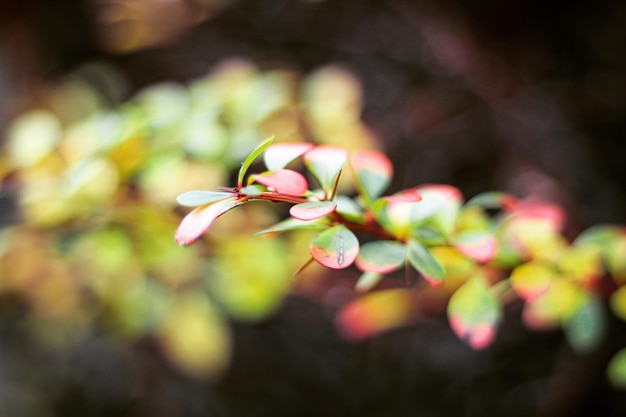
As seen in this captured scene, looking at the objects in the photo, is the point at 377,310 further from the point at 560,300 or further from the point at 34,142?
the point at 34,142

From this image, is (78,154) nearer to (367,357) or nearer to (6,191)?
(6,191)

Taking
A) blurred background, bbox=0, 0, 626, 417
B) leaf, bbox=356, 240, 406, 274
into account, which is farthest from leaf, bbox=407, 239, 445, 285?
blurred background, bbox=0, 0, 626, 417

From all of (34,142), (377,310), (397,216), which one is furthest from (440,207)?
(34,142)

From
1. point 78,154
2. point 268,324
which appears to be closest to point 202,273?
point 78,154

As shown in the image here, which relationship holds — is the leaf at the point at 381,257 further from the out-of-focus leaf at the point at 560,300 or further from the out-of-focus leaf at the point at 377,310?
the out-of-focus leaf at the point at 377,310

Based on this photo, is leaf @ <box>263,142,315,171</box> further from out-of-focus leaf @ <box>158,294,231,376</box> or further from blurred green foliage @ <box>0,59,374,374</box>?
out-of-focus leaf @ <box>158,294,231,376</box>

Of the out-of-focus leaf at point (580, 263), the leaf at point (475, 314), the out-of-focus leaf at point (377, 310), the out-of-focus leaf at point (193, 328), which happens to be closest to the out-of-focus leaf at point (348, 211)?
the leaf at point (475, 314)
